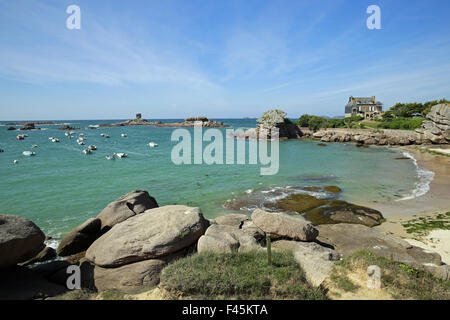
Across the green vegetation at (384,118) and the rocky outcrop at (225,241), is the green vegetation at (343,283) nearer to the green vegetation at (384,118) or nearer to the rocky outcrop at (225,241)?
the rocky outcrop at (225,241)

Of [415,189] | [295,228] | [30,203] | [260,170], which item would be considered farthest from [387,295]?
[260,170]

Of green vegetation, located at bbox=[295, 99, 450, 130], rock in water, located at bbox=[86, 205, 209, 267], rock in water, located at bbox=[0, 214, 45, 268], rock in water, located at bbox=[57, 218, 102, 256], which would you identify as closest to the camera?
rock in water, located at bbox=[0, 214, 45, 268]

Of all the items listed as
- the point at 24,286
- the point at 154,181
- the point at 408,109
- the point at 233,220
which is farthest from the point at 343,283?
the point at 408,109

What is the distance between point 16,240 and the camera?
308 inches

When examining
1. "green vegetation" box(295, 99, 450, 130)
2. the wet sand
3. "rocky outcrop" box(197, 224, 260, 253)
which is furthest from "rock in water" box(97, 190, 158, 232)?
"green vegetation" box(295, 99, 450, 130)

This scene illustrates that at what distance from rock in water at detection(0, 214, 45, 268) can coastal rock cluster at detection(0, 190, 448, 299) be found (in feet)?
0.08

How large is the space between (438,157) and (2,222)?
180 ft

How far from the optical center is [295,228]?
37.9ft

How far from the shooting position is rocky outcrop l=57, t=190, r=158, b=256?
1162 cm

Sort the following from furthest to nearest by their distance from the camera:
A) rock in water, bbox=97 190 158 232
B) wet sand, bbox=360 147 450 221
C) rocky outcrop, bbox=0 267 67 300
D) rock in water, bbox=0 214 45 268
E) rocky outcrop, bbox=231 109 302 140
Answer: rocky outcrop, bbox=231 109 302 140 → wet sand, bbox=360 147 450 221 → rock in water, bbox=97 190 158 232 → rock in water, bbox=0 214 45 268 → rocky outcrop, bbox=0 267 67 300

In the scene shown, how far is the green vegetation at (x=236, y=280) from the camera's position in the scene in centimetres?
660

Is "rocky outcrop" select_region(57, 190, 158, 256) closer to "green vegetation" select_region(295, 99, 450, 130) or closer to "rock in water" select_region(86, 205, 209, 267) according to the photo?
"rock in water" select_region(86, 205, 209, 267)

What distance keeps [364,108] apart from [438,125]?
5485 cm
